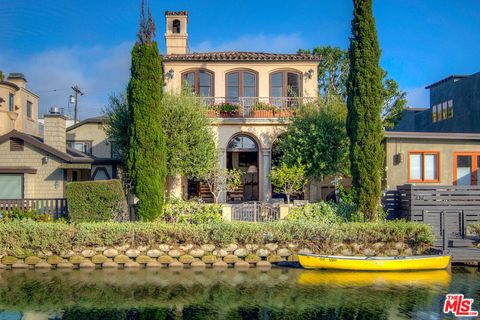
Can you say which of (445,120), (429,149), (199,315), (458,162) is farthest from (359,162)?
(445,120)

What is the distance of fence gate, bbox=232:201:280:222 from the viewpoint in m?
15.1

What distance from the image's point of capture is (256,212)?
15.0 meters

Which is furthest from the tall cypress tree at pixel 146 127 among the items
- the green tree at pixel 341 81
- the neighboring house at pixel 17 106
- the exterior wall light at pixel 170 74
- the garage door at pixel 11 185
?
the green tree at pixel 341 81

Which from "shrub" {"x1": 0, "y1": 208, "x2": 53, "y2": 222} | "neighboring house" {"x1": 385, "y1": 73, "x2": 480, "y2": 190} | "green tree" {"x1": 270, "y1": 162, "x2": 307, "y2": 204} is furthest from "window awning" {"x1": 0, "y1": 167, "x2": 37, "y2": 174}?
"neighboring house" {"x1": 385, "y1": 73, "x2": 480, "y2": 190}

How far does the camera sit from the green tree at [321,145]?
18.0 m

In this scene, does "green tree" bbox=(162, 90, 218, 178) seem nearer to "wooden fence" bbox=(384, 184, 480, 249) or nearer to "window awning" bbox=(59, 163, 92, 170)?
"window awning" bbox=(59, 163, 92, 170)

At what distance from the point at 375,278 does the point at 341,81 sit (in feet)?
77.7

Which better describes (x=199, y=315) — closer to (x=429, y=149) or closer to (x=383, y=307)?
(x=383, y=307)

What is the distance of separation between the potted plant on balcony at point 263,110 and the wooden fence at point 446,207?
844 cm

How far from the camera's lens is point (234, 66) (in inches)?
871

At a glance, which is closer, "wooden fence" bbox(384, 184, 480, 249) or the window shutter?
"wooden fence" bbox(384, 184, 480, 249)

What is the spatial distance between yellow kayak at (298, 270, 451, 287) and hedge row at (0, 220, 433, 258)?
4.80 feet

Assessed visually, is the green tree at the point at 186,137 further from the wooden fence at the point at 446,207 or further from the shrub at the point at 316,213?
the wooden fence at the point at 446,207

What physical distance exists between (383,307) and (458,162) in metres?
11.7
